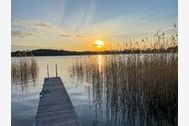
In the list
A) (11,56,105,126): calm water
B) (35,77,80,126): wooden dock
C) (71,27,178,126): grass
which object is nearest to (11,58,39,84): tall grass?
(11,56,105,126): calm water

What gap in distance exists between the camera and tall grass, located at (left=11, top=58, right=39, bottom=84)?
2.09 meters

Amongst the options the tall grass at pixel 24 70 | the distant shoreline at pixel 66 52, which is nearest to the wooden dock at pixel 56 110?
the tall grass at pixel 24 70

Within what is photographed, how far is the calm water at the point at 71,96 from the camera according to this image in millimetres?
2111

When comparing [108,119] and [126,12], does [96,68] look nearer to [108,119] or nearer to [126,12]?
[108,119]

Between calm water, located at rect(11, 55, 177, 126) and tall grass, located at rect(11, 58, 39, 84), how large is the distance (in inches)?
1.3

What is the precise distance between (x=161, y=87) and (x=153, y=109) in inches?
8.5

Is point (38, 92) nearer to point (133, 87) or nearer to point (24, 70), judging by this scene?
point (24, 70)

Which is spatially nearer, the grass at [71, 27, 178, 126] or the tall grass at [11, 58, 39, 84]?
the tall grass at [11, 58, 39, 84]

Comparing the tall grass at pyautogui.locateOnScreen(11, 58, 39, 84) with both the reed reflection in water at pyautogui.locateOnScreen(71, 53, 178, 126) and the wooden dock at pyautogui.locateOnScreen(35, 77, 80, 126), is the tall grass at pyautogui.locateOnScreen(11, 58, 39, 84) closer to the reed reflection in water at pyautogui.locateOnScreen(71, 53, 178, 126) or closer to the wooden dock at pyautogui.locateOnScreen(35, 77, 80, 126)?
the wooden dock at pyautogui.locateOnScreen(35, 77, 80, 126)

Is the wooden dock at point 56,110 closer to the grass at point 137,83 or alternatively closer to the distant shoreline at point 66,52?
the grass at point 137,83

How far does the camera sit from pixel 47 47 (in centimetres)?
214

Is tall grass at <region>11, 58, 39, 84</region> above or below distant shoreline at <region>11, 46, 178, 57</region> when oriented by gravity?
below

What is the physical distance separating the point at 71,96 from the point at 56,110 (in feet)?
0.77

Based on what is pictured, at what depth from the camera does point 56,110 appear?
2.35 m
